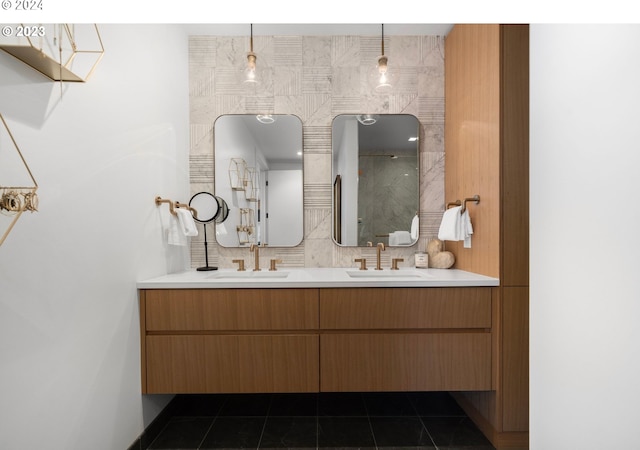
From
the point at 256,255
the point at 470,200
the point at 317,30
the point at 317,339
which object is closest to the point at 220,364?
the point at 317,339

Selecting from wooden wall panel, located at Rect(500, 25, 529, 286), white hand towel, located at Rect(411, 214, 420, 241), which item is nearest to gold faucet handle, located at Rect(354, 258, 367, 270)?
white hand towel, located at Rect(411, 214, 420, 241)

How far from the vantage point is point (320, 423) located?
1780 mm

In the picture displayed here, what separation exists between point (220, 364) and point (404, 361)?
2.93ft

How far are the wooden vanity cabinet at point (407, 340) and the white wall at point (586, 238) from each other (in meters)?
0.82

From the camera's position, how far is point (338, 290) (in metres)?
1.58

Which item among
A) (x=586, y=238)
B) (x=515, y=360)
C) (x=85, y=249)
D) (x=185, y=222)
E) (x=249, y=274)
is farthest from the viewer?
(x=249, y=274)

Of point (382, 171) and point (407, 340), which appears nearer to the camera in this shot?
point (407, 340)

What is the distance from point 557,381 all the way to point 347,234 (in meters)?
1.57

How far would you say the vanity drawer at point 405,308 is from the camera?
1570 millimetres

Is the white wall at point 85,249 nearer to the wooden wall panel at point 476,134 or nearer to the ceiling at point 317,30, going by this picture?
the ceiling at point 317,30

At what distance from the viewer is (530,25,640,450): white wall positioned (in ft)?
1.92

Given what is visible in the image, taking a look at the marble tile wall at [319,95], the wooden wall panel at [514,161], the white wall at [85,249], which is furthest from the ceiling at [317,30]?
the wooden wall panel at [514,161]

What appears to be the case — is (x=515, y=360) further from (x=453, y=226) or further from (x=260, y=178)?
(x=260, y=178)
